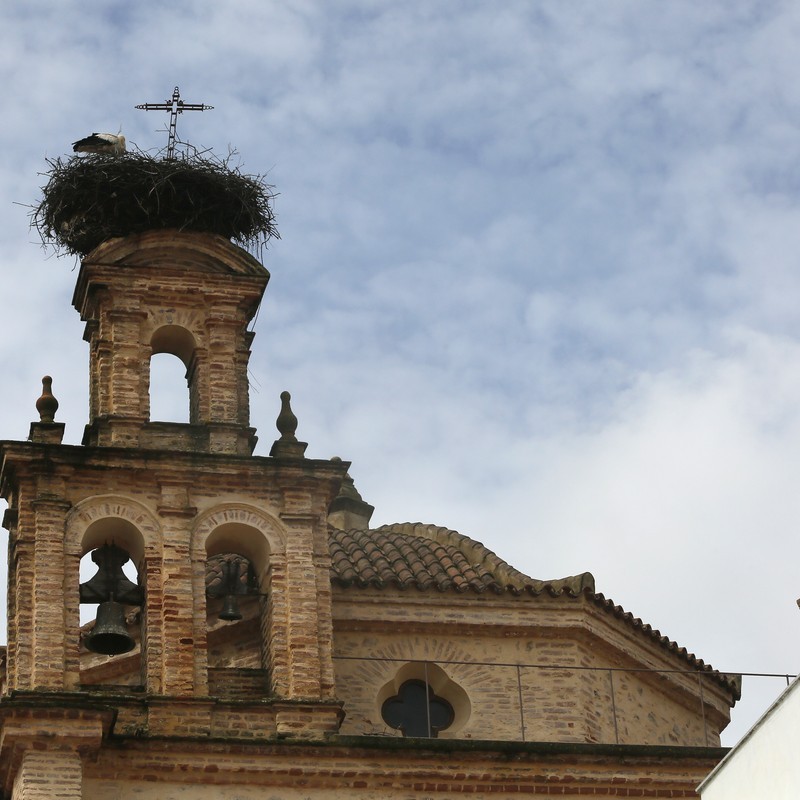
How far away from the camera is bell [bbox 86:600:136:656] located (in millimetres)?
19438

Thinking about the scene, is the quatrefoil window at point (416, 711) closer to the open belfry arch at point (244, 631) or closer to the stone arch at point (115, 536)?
the open belfry arch at point (244, 631)

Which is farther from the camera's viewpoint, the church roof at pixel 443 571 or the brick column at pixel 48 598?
the church roof at pixel 443 571

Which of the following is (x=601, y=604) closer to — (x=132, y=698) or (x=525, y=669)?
(x=525, y=669)

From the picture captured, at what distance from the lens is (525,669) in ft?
70.2

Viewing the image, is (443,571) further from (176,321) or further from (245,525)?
(176,321)

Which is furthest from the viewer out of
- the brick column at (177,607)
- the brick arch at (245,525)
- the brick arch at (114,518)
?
the brick arch at (245,525)

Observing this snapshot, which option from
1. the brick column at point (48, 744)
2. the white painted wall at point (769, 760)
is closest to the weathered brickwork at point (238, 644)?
the brick column at point (48, 744)

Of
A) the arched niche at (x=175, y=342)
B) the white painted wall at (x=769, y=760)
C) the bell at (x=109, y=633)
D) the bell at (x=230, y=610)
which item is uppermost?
the arched niche at (x=175, y=342)

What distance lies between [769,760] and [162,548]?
7.18 m

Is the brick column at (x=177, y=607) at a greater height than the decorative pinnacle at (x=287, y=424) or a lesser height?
lesser

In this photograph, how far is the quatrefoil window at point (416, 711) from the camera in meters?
→ 21.1

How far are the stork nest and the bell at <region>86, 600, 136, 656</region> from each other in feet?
13.3

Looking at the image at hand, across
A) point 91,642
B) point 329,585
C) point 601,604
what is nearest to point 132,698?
point 91,642

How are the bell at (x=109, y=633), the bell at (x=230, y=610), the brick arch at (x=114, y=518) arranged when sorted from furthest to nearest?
the bell at (x=230, y=610), the brick arch at (x=114, y=518), the bell at (x=109, y=633)
